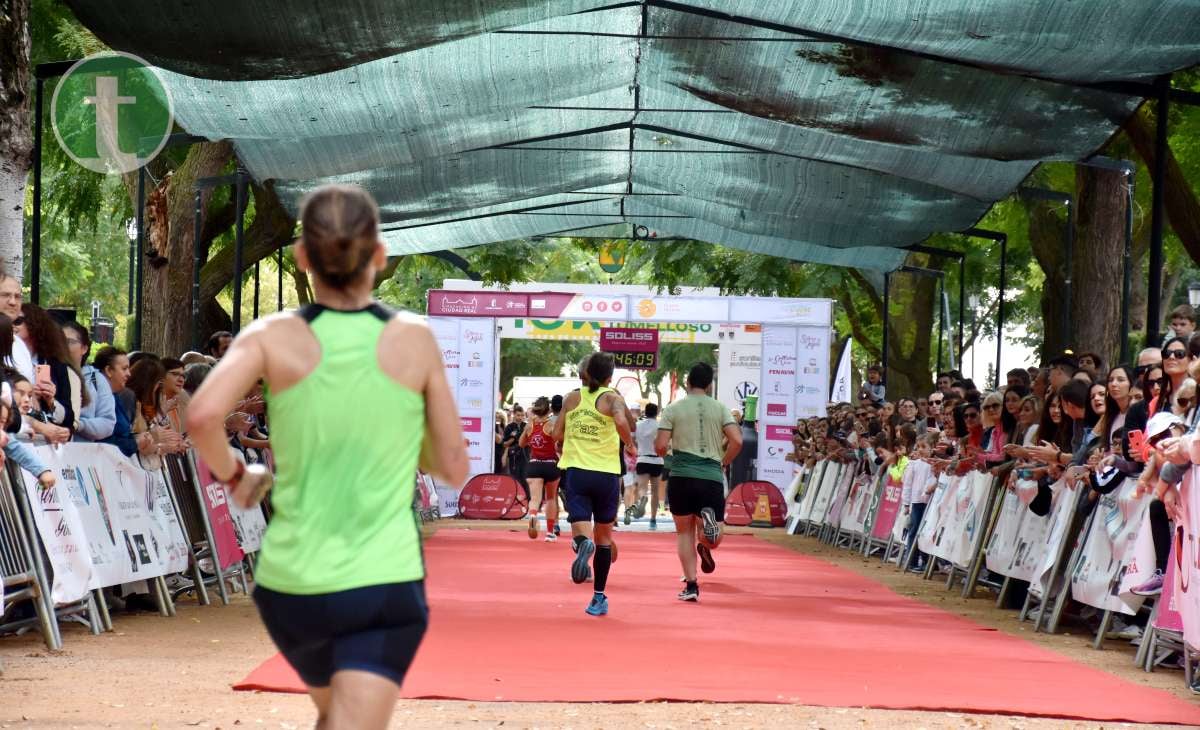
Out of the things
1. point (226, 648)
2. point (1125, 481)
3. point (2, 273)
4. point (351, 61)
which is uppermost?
point (351, 61)

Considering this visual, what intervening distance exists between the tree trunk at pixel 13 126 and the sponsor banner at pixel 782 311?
834 inches

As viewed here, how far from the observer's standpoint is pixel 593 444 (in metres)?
13.4

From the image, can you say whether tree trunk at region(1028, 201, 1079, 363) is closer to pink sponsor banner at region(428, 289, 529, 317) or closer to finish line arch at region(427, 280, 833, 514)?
finish line arch at region(427, 280, 833, 514)

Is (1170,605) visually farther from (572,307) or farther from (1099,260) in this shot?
(572,307)

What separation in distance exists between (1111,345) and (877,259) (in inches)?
257

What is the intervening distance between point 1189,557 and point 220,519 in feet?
25.5

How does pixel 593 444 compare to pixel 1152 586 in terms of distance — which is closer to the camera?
pixel 1152 586

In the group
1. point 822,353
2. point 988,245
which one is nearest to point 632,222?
point 822,353

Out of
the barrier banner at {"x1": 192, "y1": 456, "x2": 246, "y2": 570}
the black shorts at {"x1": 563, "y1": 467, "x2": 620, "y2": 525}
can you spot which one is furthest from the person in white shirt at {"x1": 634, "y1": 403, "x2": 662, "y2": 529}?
the black shorts at {"x1": 563, "y1": 467, "x2": 620, "y2": 525}

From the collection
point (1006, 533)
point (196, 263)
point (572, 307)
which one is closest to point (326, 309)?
point (1006, 533)

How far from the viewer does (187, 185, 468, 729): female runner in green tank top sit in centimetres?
401

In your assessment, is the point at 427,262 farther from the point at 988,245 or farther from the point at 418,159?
the point at 418,159

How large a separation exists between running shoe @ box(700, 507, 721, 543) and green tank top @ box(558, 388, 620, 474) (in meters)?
1.07

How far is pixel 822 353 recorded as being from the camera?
32.2m
